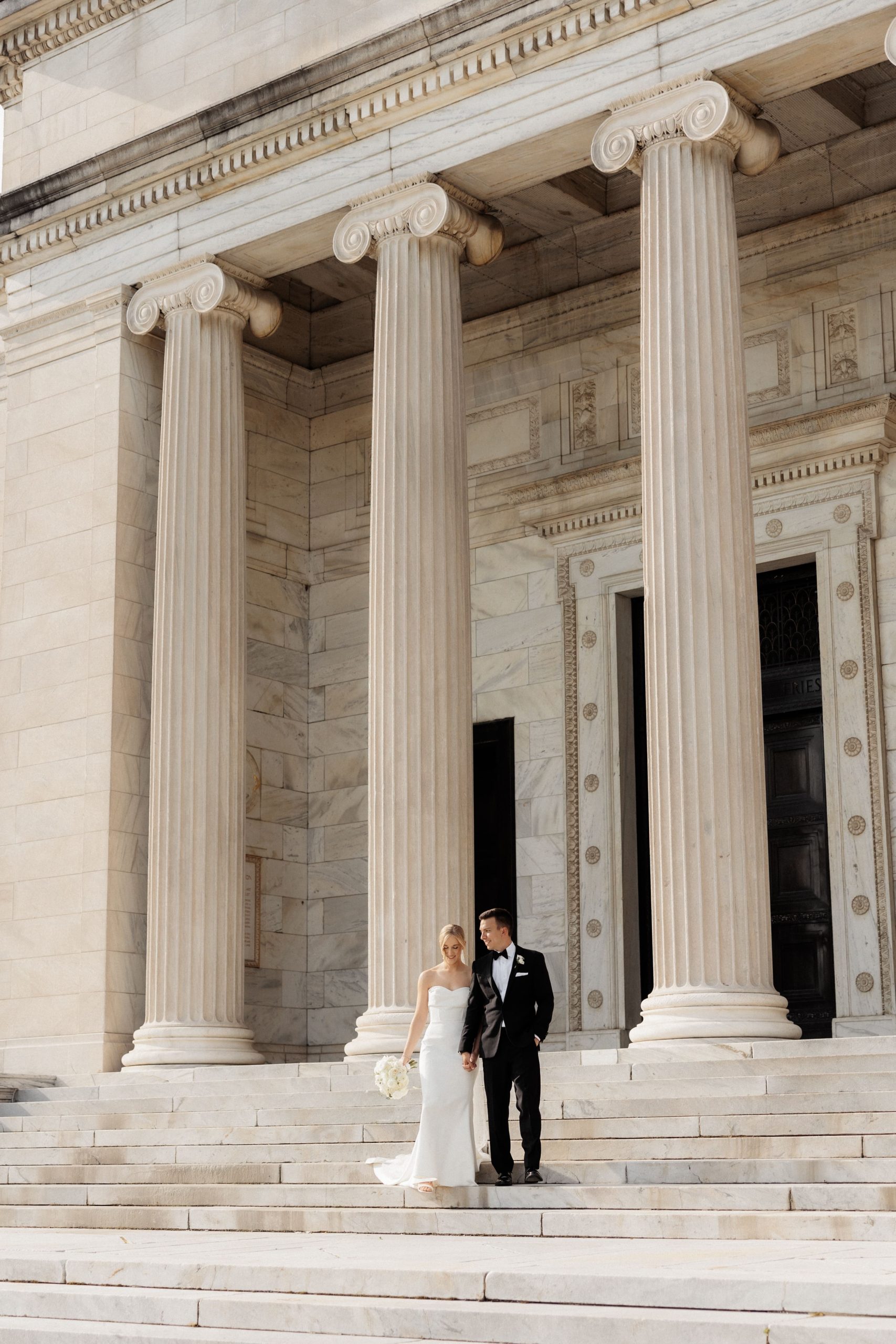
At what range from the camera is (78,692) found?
2619 centimetres

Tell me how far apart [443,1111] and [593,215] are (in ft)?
53.2

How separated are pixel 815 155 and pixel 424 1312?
19.6 metres

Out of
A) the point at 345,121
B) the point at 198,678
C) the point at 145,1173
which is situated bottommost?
the point at 145,1173

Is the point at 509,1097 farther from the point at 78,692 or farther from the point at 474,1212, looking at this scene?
the point at 78,692

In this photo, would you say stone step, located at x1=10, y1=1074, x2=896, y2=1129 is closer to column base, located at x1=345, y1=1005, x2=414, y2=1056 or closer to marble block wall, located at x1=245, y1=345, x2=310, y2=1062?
column base, located at x1=345, y1=1005, x2=414, y2=1056

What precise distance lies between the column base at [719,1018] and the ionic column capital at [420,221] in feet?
33.6

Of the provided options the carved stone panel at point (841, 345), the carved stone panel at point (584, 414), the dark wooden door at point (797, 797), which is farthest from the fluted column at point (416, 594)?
the dark wooden door at point (797, 797)

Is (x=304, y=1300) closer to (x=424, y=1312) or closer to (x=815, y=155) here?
(x=424, y=1312)

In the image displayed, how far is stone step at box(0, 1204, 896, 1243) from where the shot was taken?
12219 millimetres

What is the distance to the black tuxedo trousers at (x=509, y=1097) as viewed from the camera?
1516 cm

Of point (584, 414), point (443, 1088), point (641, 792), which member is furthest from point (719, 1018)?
point (584, 414)

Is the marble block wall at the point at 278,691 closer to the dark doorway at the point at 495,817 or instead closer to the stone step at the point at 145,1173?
the dark doorway at the point at 495,817

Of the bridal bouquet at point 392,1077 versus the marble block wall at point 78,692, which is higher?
the marble block wall at point 78,692

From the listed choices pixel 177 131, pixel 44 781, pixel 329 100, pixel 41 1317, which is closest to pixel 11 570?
pixel 44 781
